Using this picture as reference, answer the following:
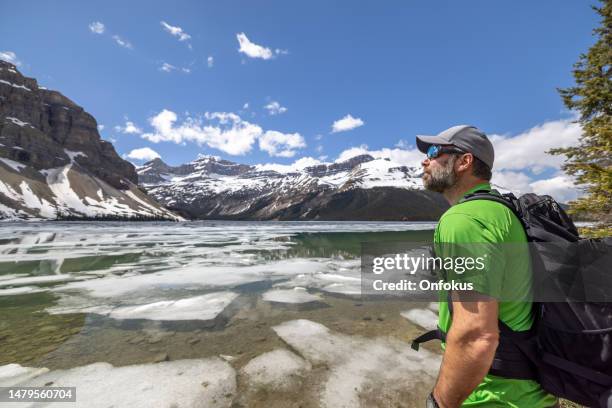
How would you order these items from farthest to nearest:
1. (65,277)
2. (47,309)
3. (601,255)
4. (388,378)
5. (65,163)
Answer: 1. (65,163)
2. (65,277)
3. (47,309)
4. (388,378)
5. (601,255)

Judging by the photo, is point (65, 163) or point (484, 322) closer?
point (484, 322)

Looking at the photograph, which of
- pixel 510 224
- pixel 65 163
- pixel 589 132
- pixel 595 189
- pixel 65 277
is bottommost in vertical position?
pixel 65 277

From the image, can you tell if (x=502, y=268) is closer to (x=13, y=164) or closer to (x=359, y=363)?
(x=359, y=363)

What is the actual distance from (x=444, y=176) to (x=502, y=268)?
3.26 ft

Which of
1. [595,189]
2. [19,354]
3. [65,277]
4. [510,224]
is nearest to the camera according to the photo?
[510,224]

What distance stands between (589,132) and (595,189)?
8.21 feet

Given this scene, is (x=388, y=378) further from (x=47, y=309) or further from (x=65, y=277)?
(x=65, y=277)

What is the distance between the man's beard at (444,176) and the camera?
258 cm

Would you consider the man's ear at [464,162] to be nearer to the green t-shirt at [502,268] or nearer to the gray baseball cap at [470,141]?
the gray baseball cap at [470,141]

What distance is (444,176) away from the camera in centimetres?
263

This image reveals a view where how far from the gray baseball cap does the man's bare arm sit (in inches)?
48.9

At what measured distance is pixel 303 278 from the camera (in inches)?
535

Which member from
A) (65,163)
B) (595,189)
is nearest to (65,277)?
(595,189)

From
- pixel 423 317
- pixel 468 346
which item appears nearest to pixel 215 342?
pixel 423 317
